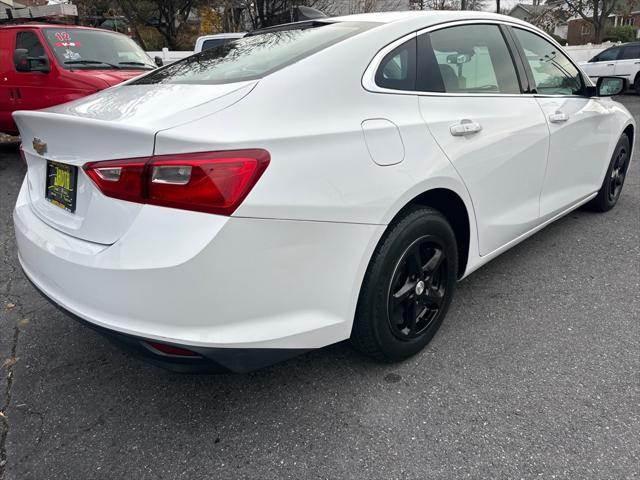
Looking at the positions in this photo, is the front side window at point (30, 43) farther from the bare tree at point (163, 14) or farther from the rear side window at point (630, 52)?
the rear side window at point (630, 52)

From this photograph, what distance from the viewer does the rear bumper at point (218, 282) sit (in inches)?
61.9

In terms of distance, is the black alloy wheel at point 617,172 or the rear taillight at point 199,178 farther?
the black alloy wheel at point 617,172

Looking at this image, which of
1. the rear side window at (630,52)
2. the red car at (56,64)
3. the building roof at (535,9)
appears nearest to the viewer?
the red car at (56,64)

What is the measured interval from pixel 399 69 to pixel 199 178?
1.14 m

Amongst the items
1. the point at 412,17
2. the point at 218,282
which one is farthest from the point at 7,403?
the point at 412,17

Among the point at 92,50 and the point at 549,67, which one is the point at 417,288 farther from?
the point at 92,50

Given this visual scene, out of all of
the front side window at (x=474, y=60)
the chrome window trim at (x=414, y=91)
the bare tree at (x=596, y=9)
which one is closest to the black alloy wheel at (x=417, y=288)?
the chrome window trim at (x=414, y=91)

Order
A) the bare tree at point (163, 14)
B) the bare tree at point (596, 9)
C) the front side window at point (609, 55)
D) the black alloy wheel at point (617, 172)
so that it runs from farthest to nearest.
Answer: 1. the bare tree at point (596, 9)
2. the bare tree at point (163, 14)
3. the front side window at point (609, 55)
4. the black alloy wheel at point (617, 172)

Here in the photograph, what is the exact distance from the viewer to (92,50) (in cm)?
669

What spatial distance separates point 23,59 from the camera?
6211mm

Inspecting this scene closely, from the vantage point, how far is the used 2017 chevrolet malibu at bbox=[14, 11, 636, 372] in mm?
1595

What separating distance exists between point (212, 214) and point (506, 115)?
73.2 inches

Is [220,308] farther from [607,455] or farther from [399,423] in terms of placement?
[607,455]

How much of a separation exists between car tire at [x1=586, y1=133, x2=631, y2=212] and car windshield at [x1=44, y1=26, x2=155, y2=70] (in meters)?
5.78
